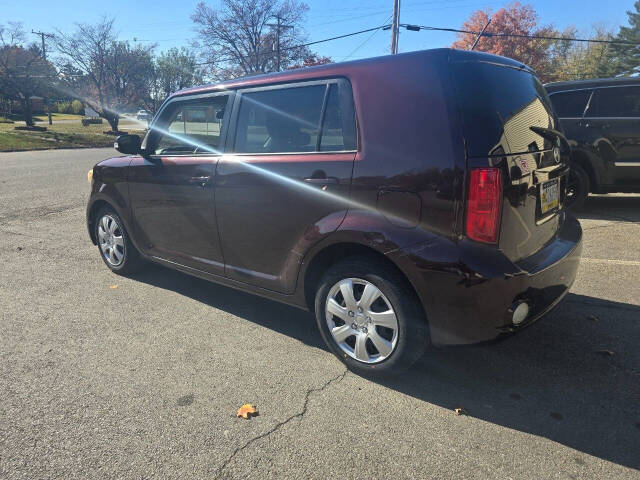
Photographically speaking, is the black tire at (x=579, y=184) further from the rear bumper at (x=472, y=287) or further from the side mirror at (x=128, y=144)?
the side mirror at (x=128, y=144)

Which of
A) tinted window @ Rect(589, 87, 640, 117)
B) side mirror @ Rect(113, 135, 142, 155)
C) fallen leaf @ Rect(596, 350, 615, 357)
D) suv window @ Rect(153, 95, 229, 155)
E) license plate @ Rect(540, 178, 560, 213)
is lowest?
fallen leaf @ Rect(596, 350, 615, 357)

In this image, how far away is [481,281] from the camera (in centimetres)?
235

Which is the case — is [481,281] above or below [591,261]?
above

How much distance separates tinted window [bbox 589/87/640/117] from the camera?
644 centimetres

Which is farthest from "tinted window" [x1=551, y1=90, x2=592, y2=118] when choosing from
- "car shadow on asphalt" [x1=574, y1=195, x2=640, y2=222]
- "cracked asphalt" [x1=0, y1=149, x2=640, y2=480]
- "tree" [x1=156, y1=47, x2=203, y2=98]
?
"tree" [x1=156, y1=47, x2=203, y2=98]

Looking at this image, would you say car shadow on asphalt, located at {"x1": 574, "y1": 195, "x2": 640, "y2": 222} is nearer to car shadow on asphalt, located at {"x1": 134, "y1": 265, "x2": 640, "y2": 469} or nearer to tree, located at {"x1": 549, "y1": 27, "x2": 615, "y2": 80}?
car shadow on asphalt, located at {"x1": 134, "y1": 265, "x2": 640, "y2": 469}

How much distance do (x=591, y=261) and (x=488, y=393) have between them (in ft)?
9.63

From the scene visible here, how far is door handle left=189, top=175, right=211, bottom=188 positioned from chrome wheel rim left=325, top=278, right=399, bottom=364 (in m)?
1.34

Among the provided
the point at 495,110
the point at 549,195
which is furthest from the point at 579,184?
the point at 495,110

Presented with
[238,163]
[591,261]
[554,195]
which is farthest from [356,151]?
[591,261]

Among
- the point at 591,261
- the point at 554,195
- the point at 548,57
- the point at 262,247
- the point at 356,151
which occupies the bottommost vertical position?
the point at 591,261

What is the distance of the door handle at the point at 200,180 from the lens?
11.6 ft

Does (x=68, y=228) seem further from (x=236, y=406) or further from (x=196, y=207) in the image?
(x=236, y=406)

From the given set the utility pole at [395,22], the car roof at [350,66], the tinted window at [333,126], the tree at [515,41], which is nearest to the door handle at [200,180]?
the car roof at [350,66]
